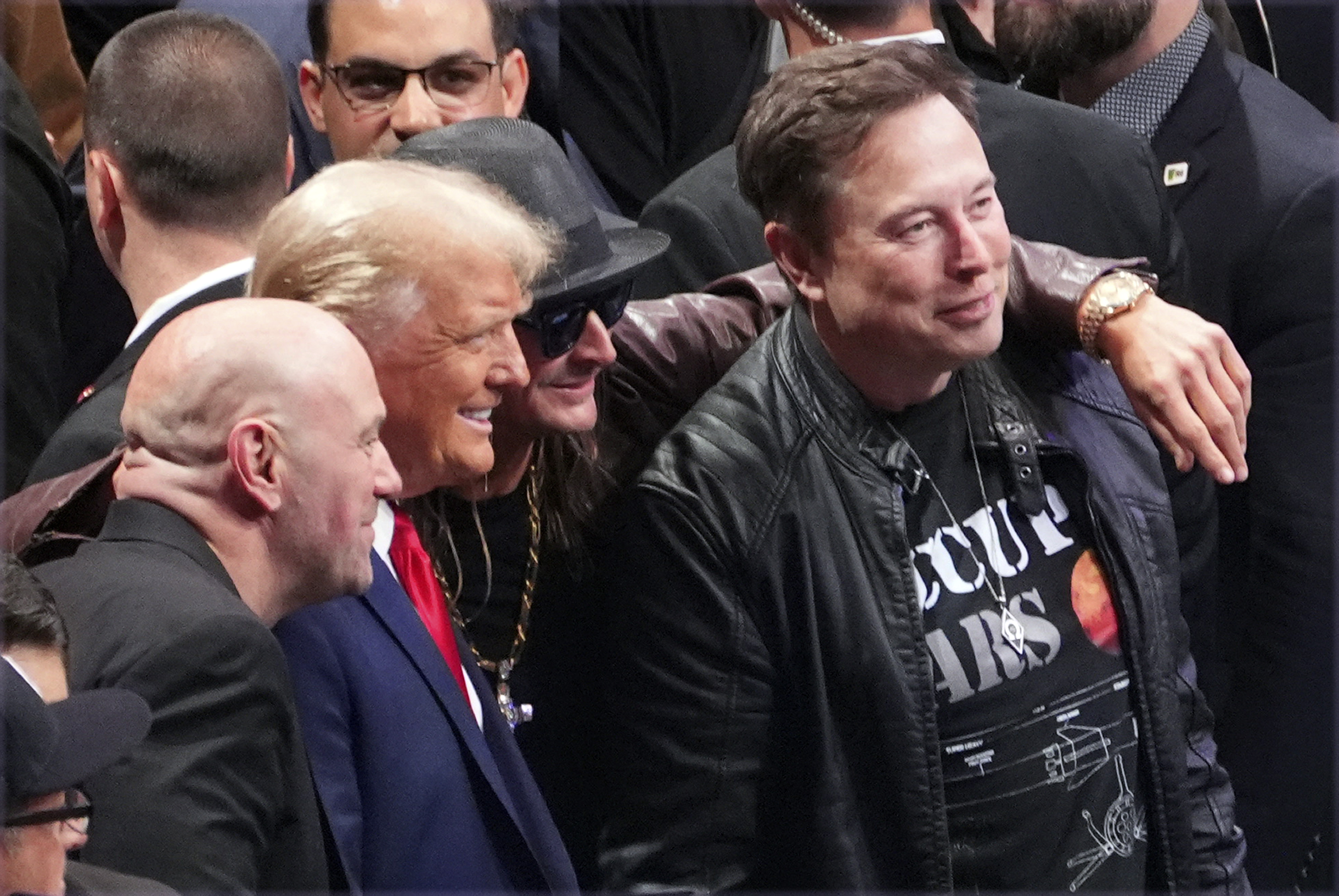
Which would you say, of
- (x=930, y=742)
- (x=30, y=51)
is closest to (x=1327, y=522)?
(x=930, y=742)

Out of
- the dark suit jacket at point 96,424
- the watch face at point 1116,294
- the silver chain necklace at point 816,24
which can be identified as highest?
the silver chain necklace at point 816,24

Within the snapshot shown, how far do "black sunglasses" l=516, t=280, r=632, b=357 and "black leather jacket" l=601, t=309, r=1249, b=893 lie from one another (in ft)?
0.64

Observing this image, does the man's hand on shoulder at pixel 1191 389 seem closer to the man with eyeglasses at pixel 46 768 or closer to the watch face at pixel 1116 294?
the watch face at pixel 1116 294

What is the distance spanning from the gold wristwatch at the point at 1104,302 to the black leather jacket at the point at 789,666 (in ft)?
0.62

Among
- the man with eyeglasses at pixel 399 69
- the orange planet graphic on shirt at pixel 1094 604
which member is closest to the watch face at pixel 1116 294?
the orange planet graphic on shirt at pixel 1094 604

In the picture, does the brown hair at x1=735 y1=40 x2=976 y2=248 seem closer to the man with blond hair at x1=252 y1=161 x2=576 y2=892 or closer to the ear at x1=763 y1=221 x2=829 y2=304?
the ear at x1=763 y1=221 x2=829 y2=304

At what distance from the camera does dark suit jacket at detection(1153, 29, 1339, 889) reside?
318cm

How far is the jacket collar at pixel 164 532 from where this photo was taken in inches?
73.3

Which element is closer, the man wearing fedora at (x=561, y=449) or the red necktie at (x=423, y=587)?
the red necktie at (x=423, y=587)

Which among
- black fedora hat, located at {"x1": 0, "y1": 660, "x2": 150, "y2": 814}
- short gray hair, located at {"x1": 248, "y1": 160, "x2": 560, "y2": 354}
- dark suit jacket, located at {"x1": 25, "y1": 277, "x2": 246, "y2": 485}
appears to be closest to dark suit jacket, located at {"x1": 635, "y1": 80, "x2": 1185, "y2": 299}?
dark suit jacket, located at {"x1": 25, "y1": 277, "x2": 246, "y2": 485}

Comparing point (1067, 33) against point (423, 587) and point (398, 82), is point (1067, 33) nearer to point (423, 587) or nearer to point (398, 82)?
point (398, 82)

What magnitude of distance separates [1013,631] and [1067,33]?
1348 mm

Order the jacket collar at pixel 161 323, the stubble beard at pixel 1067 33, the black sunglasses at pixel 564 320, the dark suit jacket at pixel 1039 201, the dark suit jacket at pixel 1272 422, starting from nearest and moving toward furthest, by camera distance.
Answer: the black sunglasses at pixel 564 320 → the jacket collar at pixel 161 323 → the dark suit jacket at pixel 1039 201 → the dark suit jacket at pixel 1272 422 → the stubble beard at pixel 1067 33

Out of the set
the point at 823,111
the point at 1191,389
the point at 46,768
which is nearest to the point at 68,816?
the point at 46,768
